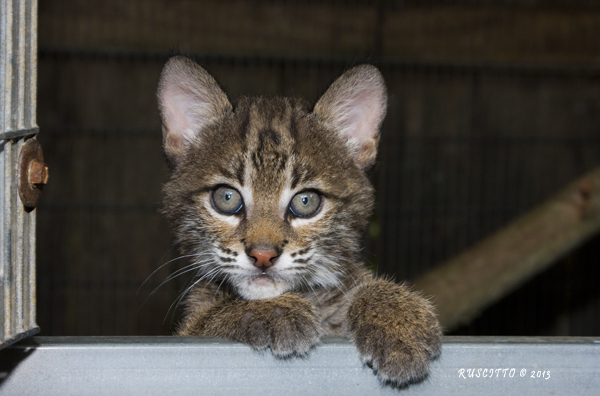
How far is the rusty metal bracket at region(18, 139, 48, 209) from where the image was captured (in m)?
1.55

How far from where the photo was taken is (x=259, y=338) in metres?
1.90

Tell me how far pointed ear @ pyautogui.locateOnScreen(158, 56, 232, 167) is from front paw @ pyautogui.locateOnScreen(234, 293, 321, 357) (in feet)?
3.17

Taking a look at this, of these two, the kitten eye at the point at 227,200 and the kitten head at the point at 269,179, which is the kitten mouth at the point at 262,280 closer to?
the kitten head at the point at 269,179

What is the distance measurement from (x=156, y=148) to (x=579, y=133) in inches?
171

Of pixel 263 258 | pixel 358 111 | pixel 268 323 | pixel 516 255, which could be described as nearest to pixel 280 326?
pixel 268 323

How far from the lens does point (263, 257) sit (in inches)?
88.0

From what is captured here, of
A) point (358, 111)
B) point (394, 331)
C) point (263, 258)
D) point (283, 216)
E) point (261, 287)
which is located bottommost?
point (394, 331)

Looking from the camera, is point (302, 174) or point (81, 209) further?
point (81, 209)

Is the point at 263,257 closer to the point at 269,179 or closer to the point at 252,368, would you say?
the point at 269,179

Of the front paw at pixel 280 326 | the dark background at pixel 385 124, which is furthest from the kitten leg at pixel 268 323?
the dark background at pixel 385 124

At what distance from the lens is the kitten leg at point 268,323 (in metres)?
1.88

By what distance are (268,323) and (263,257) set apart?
0.96ft

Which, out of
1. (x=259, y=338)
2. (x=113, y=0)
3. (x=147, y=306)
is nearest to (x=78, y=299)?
(x=147, y=306)

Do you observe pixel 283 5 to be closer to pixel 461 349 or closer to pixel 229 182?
pixel 229 182
